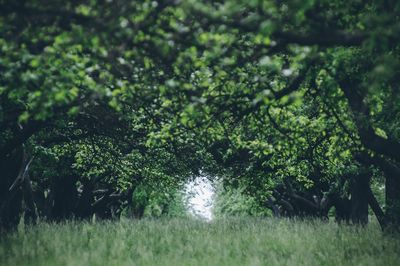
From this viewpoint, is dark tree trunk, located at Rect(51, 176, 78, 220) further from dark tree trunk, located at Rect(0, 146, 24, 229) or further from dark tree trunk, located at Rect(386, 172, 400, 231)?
Result: dark tree trunk, located at Rect(386, 172, 400, 231)

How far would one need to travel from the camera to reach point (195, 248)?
11.5 m

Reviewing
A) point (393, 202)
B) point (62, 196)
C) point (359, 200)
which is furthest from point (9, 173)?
point (359, 200)

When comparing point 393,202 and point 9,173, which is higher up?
point 9,173

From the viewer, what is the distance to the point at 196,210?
98.9 meters

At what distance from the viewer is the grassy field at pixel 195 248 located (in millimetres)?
9773

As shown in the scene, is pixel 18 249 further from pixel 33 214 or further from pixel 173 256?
pixel 33 214

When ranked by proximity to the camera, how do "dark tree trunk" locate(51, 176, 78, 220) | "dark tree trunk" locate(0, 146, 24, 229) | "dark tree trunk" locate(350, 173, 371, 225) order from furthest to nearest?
"dark tree trunk" locate(51, 176, 78, 220), "dark tree trunk" locate(350, 173, 371, 225), "dark tree trunk" locate(0, 146, 24, 229)

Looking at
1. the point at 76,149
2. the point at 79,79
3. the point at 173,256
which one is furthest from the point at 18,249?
the point at 76,149

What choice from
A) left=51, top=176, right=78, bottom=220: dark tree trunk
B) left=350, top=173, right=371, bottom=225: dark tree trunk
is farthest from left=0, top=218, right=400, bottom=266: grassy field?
left=51, top=176, right=78, bottom=220: dark tree trunk

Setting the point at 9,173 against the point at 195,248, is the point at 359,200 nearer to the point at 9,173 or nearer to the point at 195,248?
the point at 195,248

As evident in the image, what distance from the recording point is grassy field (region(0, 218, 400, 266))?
9.77 metres

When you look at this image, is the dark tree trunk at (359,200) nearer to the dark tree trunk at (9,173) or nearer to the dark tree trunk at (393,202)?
the dark tree trunk at (393,202)

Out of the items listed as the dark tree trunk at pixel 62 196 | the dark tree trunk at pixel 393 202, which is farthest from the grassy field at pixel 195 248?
the dark tree trunk at pixel 62 196

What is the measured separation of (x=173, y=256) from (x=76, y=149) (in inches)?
382
